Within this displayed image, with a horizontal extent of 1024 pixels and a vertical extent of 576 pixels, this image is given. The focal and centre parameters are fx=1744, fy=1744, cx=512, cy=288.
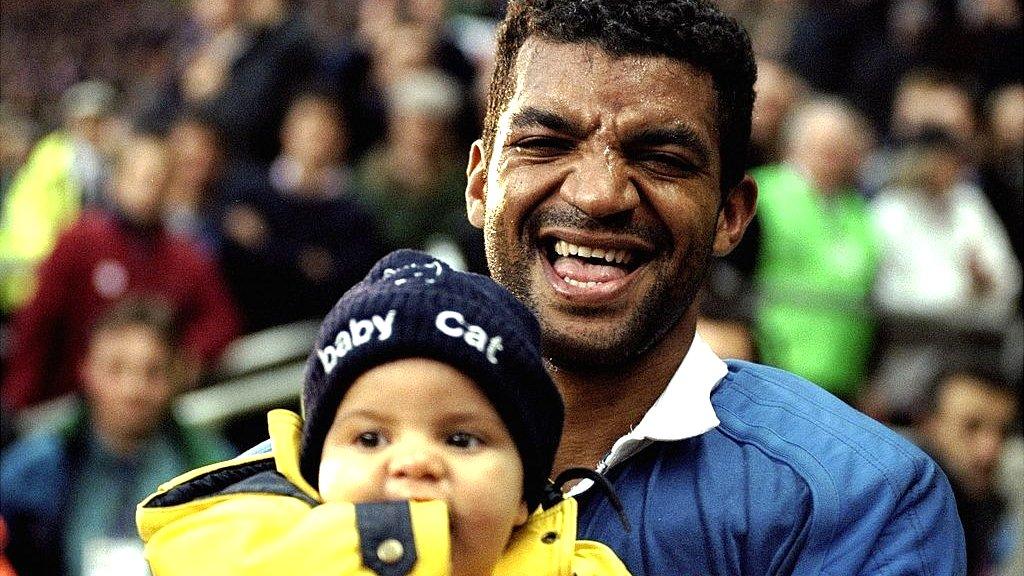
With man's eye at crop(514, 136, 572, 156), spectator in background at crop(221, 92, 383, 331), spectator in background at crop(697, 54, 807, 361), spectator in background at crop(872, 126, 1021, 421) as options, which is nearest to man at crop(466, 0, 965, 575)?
man's eye at crop(514, 136, 572, 156)

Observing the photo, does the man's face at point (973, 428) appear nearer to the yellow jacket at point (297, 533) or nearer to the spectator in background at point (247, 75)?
the spectator in background at point (247, 75)

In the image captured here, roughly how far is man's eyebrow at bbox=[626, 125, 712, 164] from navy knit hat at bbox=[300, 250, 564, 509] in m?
0.43

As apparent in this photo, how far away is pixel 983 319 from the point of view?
23.7ft

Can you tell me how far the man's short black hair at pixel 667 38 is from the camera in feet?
9.65

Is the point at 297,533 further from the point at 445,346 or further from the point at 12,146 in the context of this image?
the point at 12,146

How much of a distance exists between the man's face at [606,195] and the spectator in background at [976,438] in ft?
11.9

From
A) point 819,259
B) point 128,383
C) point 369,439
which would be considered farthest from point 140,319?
point 369,439

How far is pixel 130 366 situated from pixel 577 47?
142 inches

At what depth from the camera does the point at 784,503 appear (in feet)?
8.98

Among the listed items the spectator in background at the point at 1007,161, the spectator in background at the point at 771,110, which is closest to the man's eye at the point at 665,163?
the spectator in background at the point at 771,110

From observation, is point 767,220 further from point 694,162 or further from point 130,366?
point 694,162

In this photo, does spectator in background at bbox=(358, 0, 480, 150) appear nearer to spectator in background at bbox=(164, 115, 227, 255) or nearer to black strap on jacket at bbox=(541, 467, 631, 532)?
spectator in background at bbox=(164, 115, 227, 255)

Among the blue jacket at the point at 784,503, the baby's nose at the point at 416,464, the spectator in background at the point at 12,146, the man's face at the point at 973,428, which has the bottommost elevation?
the spectator in background at the point at 12,146

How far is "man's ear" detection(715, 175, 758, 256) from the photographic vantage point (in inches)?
123
